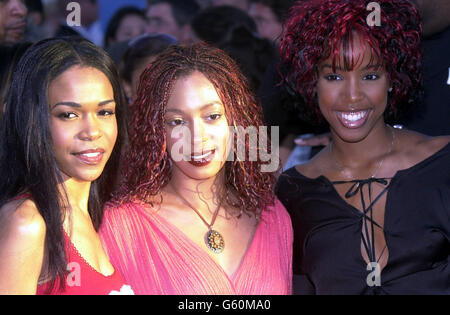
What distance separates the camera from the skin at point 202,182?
2.22 metres

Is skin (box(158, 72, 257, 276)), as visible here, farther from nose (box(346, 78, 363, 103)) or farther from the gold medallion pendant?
nose (box(346, 78, 363, 103))

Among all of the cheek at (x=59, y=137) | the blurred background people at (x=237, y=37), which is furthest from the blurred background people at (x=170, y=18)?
the cheek at (x=59, y=137)

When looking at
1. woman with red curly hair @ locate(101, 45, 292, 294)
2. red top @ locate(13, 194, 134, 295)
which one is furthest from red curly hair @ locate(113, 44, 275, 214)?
red top @ locate(13, 194, 134, 295)

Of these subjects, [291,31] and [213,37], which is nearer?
[291,31]

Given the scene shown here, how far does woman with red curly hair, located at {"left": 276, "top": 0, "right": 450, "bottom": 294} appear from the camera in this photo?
2334 mm

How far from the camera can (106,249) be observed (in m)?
2.22

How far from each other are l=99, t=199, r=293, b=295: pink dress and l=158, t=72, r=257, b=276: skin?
0.04 m

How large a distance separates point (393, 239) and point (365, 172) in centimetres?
32

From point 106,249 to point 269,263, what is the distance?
60cm

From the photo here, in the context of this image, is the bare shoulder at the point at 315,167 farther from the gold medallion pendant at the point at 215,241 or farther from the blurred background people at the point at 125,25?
the blurred background people at the point at 125,25

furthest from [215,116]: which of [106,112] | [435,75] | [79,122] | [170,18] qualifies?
[170,18]
